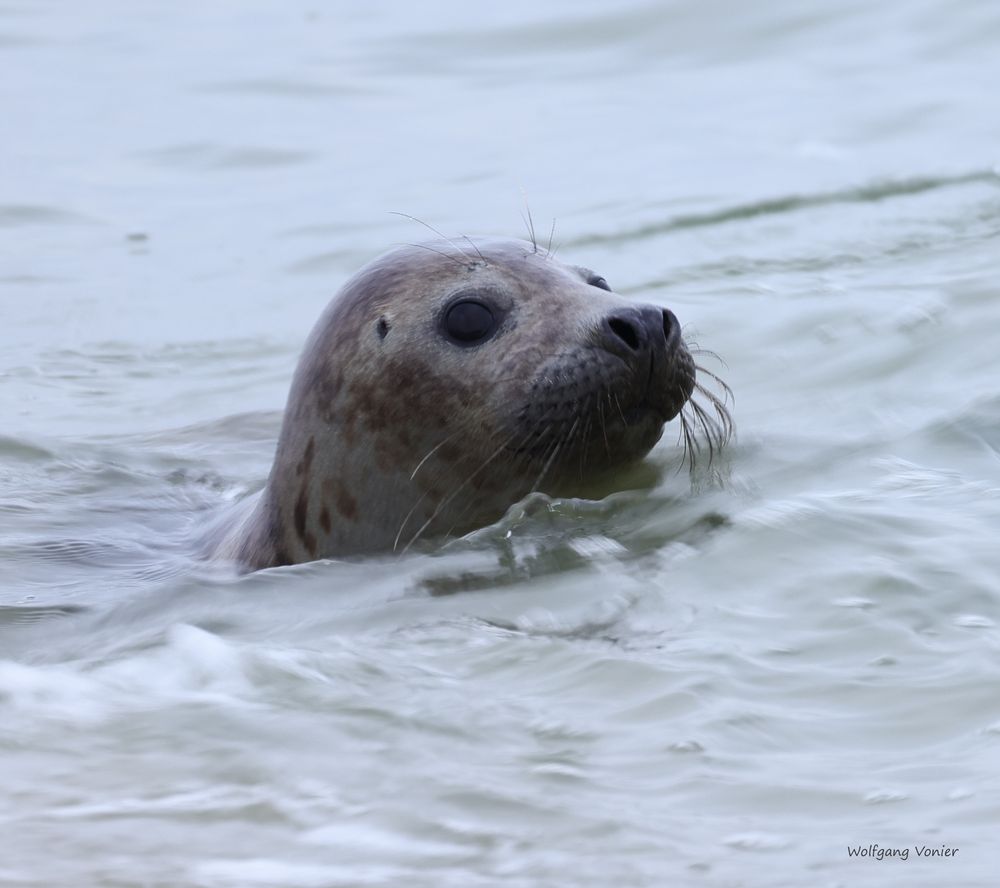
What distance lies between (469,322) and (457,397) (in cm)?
19

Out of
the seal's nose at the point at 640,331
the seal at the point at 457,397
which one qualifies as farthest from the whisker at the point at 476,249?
the seal's nose at the point at 640,331

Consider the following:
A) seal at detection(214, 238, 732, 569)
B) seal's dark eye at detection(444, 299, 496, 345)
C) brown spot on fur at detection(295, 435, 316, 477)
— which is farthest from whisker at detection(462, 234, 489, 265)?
brown spot on fur at detection(295, 435, 316, 477)

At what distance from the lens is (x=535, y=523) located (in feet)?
14.6

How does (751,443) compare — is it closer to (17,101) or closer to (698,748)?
(698,748)

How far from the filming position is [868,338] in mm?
6668

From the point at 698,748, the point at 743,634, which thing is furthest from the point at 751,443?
the point at 698,748

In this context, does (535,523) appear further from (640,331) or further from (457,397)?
(640,331)

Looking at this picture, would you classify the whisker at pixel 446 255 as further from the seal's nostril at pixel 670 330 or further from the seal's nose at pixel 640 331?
the seal's nostril at pixel 670 330

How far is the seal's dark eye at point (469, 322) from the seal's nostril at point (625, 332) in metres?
0.32

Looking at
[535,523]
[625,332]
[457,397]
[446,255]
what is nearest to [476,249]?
[446,255]

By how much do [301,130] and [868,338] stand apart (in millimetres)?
5554

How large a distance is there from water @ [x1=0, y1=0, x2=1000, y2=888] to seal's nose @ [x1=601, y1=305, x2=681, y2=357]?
436mm

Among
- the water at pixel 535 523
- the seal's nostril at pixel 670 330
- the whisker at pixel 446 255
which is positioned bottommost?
the water at pixel 535 523

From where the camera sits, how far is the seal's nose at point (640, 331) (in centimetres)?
429
